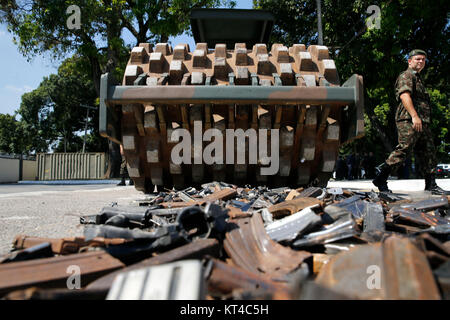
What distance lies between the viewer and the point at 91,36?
12609 millimetres

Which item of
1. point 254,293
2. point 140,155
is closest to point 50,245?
point 254,293

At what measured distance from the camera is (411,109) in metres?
3.69

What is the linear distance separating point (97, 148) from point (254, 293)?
3645 centimetres

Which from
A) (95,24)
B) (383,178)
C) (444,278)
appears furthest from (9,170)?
(444,278)

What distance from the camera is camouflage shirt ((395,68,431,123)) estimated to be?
378cm

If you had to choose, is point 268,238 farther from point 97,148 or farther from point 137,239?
point 97,148

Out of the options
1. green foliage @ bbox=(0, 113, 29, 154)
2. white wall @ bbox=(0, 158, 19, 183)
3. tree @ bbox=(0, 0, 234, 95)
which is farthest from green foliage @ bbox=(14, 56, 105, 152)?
tree @ bbox=(0, 0, 234, 95)

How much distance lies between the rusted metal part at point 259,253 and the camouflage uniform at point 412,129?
300cm

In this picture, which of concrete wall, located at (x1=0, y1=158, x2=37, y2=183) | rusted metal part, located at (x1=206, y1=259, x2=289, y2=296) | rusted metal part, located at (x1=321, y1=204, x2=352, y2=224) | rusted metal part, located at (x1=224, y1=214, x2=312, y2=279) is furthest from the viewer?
concrete wall, located at (x1=0, y1=158, x2=37, y2=183)

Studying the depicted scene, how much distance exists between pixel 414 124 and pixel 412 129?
84 mm

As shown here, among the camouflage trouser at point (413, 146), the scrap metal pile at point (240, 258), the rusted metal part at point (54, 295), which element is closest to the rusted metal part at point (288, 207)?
the scrap metal pile at point (240, 258)

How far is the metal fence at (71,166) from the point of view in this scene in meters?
20.9

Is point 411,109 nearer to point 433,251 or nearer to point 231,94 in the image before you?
point 231,94

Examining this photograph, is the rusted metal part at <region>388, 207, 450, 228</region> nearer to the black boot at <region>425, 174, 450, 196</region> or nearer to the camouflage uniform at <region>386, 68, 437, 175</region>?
the camouflage uniform at <region>386, 68, 437, 175</region>
